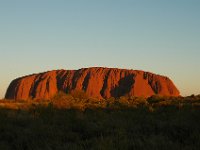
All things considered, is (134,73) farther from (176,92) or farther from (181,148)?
(181,148)

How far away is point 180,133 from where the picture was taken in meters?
12.7

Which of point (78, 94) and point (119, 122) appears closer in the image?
point (119, 122)

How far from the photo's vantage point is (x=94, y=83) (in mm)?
119438

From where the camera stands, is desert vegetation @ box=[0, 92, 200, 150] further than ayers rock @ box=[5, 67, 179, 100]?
No

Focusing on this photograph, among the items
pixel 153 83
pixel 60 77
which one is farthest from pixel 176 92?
pixel 60 77

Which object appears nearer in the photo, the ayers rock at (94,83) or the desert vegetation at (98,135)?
the desert vegetation at (98,135)

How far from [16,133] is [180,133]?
17.1ft

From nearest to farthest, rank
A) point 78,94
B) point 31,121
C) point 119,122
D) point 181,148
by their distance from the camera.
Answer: point 181,148
point 119,122
point 31,121
point 78,94

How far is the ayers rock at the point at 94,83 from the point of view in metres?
116

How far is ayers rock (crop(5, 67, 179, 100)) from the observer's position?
382ft

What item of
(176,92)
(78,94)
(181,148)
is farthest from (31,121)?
(176,92)

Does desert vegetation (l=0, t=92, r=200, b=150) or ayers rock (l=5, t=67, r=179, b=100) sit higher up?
ayers rock (l=5, t=67, r=179, b=100)

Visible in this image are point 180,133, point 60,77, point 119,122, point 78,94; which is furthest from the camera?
point 60,77

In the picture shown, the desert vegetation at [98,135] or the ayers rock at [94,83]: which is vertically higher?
the ayers rock at [94,83]
